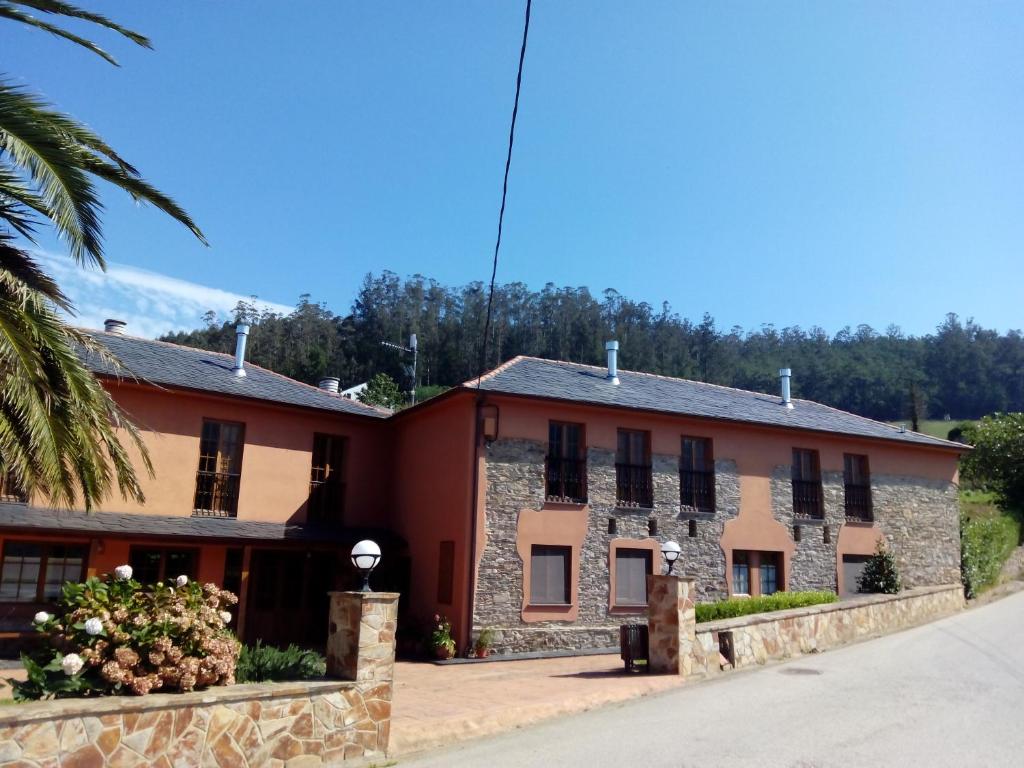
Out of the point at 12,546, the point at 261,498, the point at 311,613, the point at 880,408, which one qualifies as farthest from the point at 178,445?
the point at 880,408

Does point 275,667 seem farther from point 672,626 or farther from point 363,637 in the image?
point 672,626

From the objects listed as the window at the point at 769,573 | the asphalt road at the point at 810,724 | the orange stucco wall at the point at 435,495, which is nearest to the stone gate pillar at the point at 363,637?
the asphalt road at the point at 810,724

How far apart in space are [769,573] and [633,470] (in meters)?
4.82

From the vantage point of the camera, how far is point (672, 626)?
1232cm

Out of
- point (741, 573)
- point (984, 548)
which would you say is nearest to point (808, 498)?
point (741, 573)

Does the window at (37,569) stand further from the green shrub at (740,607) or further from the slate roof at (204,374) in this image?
the green shrub at (740,607)

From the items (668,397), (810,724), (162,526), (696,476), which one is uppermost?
(668,397)

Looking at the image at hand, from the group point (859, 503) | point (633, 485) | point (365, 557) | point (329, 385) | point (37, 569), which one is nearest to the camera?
point (365, 557)

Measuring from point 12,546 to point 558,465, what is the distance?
11.2 m

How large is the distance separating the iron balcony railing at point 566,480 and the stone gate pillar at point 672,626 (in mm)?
5365

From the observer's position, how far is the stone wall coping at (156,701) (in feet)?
19.5

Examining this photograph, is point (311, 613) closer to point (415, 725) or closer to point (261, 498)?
point (261, 498)

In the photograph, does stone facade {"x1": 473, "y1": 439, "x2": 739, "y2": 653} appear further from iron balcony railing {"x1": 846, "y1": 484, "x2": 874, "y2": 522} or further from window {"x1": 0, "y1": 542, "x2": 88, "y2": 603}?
window {"x1": 0, "y1": 542, "x2": 88, "y2": 603}

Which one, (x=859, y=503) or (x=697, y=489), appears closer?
(x=697, y=489)
